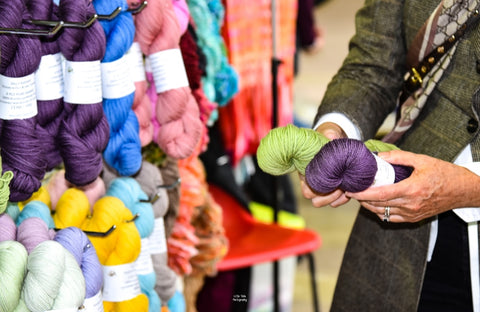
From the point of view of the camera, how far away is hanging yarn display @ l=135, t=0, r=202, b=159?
123 cm

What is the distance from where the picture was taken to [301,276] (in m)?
3.50

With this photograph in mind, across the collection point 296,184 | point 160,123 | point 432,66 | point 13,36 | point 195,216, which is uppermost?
point 13,36

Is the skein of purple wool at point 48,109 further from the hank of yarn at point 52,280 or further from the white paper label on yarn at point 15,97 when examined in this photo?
the hank of yarn at point 52,280

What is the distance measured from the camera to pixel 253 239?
7.38 feet

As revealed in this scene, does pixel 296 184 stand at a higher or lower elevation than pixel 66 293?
lower

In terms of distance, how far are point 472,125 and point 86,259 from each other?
63 centimetres

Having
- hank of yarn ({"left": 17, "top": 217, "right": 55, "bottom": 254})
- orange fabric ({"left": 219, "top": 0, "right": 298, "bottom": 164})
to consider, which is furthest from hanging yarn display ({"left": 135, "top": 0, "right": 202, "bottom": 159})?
orange fabric ({"left": 219, "top": 0, "right": 298, "bottom": 164})

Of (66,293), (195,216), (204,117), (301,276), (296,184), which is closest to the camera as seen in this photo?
(66,293)

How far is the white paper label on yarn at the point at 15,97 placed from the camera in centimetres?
101

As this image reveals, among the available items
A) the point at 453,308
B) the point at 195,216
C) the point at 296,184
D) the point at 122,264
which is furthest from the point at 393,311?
the point at 296,184

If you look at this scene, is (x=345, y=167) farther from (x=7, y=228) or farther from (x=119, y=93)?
(x=7, y=228)

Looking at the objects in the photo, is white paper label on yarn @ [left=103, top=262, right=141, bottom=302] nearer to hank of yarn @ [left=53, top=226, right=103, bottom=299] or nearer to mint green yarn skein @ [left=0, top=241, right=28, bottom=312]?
hank of yarn @ [left=53, top=226, right=103, bottom=299]

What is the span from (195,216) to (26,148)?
74 centimetres

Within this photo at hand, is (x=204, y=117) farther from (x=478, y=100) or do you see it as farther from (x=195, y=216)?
(x=478, y=100)
